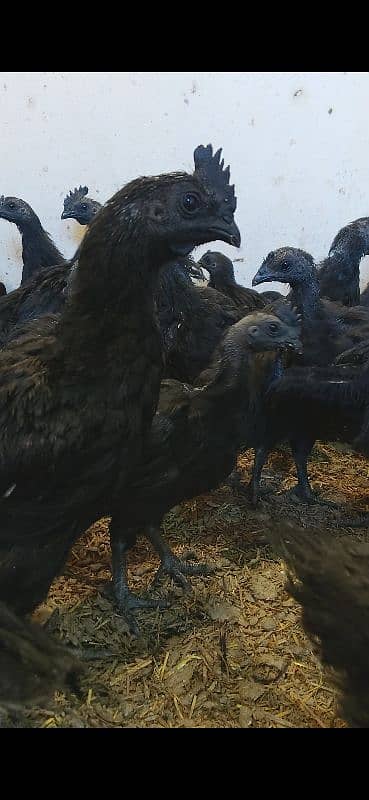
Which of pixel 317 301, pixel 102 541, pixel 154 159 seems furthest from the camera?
pixel 154 159

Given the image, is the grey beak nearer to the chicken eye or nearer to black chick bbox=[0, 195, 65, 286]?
black chick bbox=[0, 195, 65, 286]

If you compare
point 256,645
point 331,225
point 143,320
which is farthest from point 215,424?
point 331,225

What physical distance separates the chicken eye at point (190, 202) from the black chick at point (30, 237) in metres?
2.32

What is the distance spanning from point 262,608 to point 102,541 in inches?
33.1

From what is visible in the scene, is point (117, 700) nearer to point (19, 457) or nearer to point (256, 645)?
point (256, 645)

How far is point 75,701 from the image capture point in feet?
6.23

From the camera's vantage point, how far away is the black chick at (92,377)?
1.80 metres

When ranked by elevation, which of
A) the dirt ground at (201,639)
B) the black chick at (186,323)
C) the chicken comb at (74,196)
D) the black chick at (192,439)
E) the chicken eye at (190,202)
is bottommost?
the dirt ground at (201,639)

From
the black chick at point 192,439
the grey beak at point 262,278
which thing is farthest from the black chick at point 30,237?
the black chick at point 192,439

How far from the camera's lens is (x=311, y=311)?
3.55 metres

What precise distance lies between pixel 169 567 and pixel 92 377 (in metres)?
1.15

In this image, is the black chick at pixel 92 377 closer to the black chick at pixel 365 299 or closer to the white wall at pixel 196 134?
the white wall at pixel 196 134

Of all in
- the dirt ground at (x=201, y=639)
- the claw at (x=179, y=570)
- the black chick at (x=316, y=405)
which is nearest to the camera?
the dirt ground at (x=201, y=639)

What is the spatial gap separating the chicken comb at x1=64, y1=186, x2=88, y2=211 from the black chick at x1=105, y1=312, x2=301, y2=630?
172 centimetres
